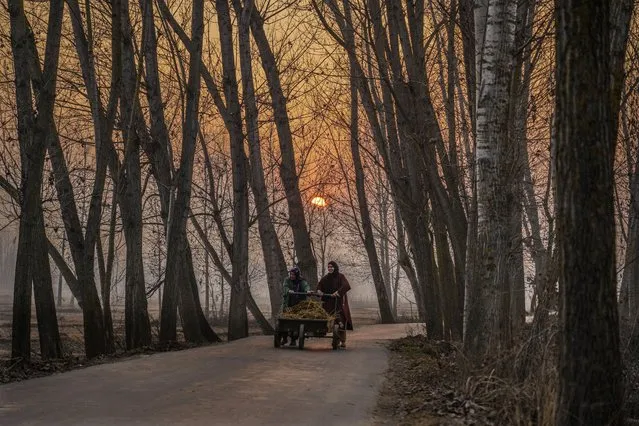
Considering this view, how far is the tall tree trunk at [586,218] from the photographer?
20.6 ft

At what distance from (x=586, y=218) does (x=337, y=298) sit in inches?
454

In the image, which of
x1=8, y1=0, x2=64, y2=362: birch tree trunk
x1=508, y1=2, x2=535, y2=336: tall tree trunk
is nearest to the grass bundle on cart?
x1=508, y1=2, x2=535, y2=336: tall tree trunk

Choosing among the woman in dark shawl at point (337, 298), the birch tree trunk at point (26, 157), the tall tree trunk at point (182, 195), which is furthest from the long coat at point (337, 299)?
the birch tree trunk at point (26, 157)

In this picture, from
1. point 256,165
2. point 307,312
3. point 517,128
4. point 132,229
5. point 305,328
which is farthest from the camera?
point 256,165

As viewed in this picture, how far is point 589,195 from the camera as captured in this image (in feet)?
20.8

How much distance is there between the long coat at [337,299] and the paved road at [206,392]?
262cm

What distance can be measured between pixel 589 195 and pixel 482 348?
4.60 metres

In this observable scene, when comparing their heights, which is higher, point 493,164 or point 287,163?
point 287,163

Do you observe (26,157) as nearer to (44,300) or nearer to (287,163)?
(44,300)

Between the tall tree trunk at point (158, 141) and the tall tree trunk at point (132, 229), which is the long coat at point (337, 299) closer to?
the tall tree trunk at point (158, 141)

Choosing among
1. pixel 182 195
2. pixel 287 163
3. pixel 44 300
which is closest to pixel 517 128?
pixel 182 195

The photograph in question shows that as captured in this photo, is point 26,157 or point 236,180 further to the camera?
point 236,180

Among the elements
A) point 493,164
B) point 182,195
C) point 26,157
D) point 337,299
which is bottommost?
point 337,299

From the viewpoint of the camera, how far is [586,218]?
6.34 m
